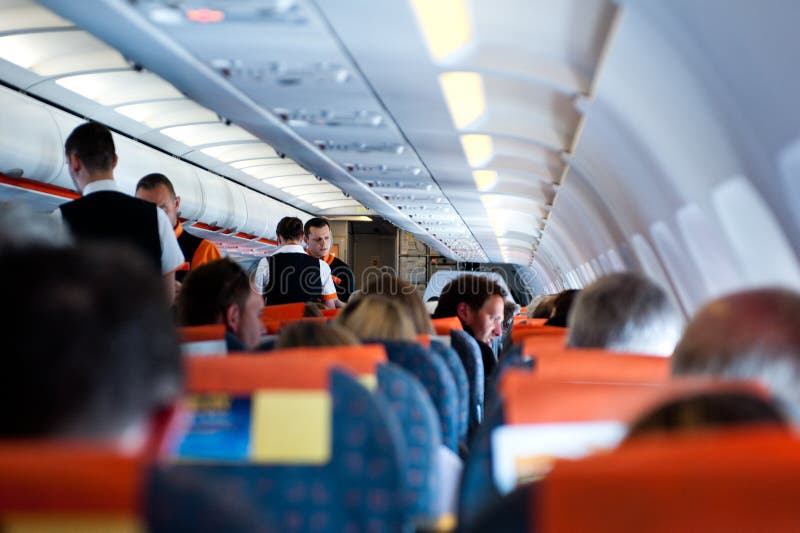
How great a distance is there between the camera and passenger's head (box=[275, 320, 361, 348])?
9.01ft

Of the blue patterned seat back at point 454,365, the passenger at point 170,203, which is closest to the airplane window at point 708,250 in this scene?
the blue patterned seat back at point 454,365

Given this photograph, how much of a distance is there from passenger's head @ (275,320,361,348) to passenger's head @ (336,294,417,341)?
29.9 inches

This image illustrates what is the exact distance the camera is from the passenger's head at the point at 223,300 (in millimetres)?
4176

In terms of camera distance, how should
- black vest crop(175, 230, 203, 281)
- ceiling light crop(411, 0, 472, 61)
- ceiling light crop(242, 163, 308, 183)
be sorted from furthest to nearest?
ceiling light crop(242, 163, 308, 183) → black vest crop(175, 230, 203, 281) → ceiling light crop(411, 0, 472, 61)

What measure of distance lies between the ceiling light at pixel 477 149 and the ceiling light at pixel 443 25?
2.68 meters

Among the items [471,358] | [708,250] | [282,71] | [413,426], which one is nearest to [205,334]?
[413,426]

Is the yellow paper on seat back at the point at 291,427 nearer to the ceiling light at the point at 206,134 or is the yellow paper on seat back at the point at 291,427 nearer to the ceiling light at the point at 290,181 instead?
the ceiling light at the point at 206,134

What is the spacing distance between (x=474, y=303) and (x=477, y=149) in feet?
8.47

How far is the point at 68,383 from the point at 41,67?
266 inches

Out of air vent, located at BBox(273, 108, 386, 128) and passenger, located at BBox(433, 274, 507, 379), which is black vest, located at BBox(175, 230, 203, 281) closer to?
air vent, located at BBox(273, 108, 386, 128)

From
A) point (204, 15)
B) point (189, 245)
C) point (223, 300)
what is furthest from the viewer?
point (189, 245)

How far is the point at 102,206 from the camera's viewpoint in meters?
4.75

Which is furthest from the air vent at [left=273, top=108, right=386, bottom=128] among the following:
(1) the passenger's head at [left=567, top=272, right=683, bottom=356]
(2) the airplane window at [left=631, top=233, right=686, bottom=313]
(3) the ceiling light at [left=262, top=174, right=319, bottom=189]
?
(3) the ceiling light at [left=262, top=174, right=319, bottom=189]

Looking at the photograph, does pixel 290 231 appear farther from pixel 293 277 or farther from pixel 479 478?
pixel 479 478
